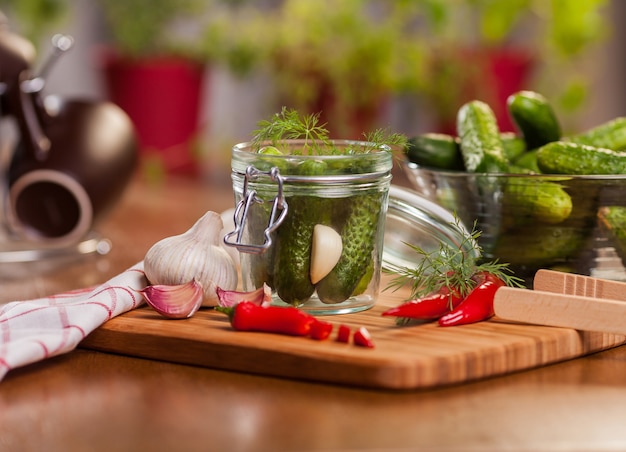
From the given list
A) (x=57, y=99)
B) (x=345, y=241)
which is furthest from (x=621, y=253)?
(x=57, y=99)

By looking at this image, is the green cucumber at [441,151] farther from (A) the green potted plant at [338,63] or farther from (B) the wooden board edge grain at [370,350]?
(A) the green potted plant at [338,63]

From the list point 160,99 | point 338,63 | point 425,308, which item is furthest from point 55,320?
point 160,99

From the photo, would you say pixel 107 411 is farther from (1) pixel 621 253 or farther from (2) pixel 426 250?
(1) pixel 621 253

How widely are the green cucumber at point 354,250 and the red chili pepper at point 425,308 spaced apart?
0.19 ft

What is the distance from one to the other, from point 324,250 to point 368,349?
14 cm

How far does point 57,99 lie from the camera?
1.74 metres

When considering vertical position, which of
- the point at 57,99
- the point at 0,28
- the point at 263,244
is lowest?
the point at 263,244

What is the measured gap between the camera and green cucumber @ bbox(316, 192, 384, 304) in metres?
1.03

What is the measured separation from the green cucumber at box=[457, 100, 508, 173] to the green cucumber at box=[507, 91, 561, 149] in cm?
5

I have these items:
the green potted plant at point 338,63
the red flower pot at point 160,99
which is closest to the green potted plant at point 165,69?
the red flower pot at point 160,99

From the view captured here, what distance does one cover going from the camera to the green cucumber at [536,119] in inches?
51.4

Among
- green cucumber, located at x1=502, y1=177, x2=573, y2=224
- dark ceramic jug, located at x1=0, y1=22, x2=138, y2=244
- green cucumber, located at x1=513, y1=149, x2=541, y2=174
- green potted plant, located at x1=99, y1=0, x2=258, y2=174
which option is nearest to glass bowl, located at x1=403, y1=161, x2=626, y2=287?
green cucumber, located at x1=502, y1=177, x2=573, y2=224

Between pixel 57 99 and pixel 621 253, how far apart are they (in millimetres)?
1038

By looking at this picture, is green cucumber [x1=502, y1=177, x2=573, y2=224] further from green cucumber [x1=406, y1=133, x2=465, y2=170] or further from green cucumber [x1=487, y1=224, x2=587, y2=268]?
green cucumber [x1=406, y1=133, x2=465, y2=170]
